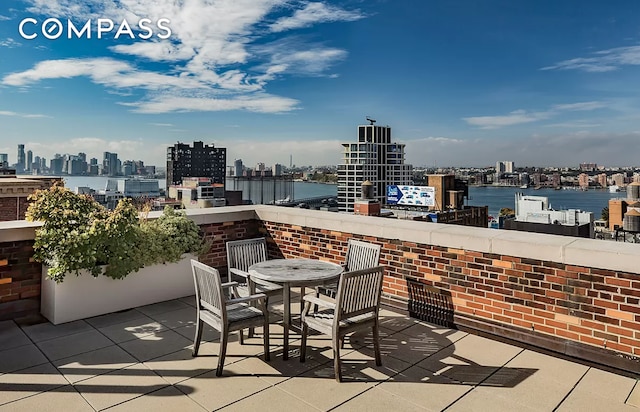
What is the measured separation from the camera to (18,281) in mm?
4352

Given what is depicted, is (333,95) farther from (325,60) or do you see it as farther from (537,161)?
(537,161)

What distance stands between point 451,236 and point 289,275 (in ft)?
5.49

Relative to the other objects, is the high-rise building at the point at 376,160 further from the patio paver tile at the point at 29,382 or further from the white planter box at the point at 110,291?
the patio paver tile at the point at 29,382

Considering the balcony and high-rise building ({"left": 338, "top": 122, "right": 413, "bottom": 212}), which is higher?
high-rise building ({"left": 338, "top": 122, "right": 413, "bottom": 212})

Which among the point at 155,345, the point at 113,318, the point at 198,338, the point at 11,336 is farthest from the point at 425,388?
the point at 11,336

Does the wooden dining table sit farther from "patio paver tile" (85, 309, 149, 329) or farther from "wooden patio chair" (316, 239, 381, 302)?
"patio paver tile" (85, 309, 149, 329)

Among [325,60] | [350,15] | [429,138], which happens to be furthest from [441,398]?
[429,138]

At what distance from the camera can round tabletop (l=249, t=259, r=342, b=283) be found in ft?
11.6

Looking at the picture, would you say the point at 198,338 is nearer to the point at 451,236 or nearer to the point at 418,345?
the point at 418,345

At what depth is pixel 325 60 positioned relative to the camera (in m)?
50.6

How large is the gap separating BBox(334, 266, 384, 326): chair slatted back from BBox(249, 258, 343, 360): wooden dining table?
1.64 feet

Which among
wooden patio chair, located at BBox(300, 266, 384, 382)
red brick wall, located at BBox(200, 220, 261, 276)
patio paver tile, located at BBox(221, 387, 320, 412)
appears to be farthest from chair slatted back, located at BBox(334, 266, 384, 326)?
red brick wall, located at BBox(200, 220, 261, 276)

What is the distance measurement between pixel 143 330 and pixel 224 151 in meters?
46.0

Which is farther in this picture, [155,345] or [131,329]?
[131,329]
